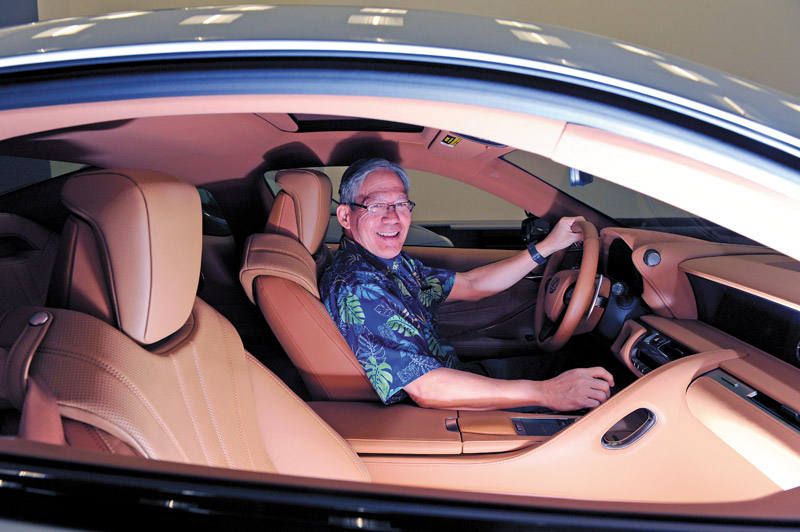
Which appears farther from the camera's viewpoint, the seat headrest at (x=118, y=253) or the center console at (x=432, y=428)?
the center console at (x=432, y=428)

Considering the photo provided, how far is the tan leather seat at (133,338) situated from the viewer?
756 millimetres

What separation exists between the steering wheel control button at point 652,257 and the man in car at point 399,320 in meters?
0.34

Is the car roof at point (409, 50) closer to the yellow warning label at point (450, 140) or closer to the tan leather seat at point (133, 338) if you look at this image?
the tan leather seat at point (133, 338)

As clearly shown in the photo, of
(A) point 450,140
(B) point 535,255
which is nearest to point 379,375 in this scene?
(B) point 535,255

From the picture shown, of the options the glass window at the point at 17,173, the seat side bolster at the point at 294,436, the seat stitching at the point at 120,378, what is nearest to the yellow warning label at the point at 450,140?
the seat side bolster at the point at 294,436

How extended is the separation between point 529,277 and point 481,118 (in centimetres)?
189

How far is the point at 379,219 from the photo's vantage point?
1815 millimetres

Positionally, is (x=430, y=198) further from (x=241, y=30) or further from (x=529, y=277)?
(x=241, y=30)

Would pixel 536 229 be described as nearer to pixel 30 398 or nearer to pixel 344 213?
pixel 344 213

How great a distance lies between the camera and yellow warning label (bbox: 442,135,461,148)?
207cm

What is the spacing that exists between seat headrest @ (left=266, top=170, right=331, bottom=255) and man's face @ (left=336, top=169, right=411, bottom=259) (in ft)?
0.38

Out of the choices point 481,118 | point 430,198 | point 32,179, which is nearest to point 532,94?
point 481,118

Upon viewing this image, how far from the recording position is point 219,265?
2236mm

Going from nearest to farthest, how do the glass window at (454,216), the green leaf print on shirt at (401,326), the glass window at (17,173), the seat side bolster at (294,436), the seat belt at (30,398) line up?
1. the seat belt at (30,398)
2. the seat side bolster at (294,436)
3. the green leaf print on shirt at (401,326)
4. the glass window at (454,216)
5. the glass window at (17,173)
